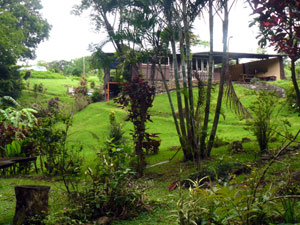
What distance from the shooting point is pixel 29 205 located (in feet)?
10.4

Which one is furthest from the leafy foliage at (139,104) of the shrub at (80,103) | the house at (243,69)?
the house at (243,69)

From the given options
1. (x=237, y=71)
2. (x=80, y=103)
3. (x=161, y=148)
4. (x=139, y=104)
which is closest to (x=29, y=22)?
(x=80, y=103)

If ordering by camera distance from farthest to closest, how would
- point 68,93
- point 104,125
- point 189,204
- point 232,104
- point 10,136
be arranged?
point 68,93
point 104,125
point 10,136
point 232,104
point 189,204

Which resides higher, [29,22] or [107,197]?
[29,22]

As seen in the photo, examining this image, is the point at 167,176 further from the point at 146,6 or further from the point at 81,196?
the point at 146,6

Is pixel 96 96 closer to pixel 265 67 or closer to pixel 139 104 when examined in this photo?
pixel 265 67

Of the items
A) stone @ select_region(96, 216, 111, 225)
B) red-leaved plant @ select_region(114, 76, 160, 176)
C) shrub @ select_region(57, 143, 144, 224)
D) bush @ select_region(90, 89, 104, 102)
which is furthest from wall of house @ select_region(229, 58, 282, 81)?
stone @ select_region(96, 216, 111, 225)

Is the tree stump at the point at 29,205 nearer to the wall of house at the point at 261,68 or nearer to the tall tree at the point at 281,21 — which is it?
the tall tree at the point at 281,21

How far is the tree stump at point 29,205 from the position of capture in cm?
314

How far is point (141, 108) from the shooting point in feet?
19.7

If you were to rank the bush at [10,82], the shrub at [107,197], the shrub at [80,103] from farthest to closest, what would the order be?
the shrub at [80,103] → the bush at [10,82] → the shrub at [107,197]

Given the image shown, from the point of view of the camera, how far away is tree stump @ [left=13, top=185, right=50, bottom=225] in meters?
3.14

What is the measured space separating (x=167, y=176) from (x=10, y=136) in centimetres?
474

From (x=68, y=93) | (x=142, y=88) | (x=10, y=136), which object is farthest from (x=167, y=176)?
(x=68, y=93)
